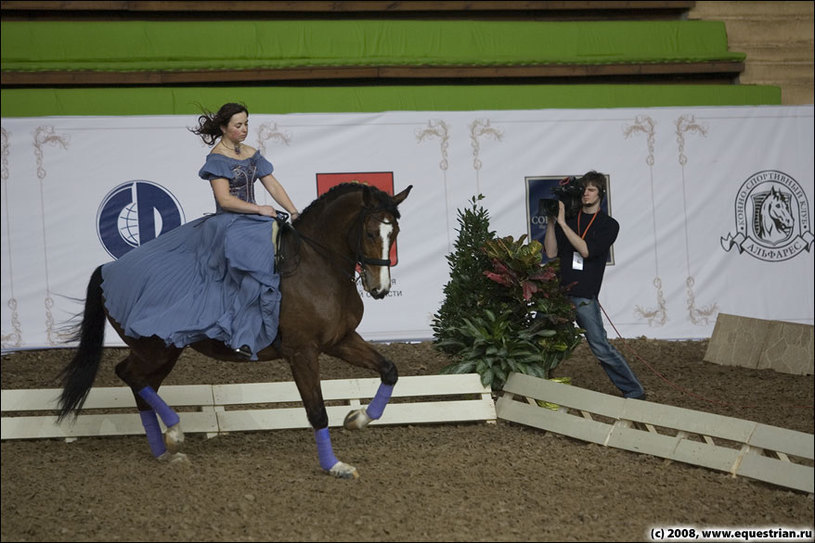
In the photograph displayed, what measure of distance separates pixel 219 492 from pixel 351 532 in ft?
3.23

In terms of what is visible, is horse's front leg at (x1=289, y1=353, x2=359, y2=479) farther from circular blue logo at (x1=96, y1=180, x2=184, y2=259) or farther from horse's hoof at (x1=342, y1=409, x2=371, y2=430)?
circular blue logo at (x1=96, y1=180, x2=184, y2=259)

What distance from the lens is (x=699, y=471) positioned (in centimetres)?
511

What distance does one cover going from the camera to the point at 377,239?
4.97 m

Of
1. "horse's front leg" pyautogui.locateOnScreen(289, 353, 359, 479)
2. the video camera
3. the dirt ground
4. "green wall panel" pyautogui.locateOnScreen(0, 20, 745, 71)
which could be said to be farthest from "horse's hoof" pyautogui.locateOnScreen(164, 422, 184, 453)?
"green wall panel" pyautogui.locateOnScreen(0, 20, 745, 71)

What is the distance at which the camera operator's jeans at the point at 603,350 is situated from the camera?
21.7ft

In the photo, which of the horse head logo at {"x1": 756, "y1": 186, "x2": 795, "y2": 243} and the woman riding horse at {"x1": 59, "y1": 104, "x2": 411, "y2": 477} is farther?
the horse head logo at {"x1": 756, "y1": 186, "x2": 795, "y2": 243}

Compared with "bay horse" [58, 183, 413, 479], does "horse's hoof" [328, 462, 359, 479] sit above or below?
below

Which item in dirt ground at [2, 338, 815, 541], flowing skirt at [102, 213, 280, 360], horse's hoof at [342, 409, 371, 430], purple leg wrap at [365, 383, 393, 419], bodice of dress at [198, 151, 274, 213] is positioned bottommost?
dirt ground at [2, 338, 815, 541]

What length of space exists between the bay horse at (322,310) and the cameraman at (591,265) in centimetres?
203

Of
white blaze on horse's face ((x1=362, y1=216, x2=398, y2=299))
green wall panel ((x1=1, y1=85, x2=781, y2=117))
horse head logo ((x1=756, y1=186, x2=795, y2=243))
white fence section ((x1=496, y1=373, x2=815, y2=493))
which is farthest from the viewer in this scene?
horse head logo ((x1=756, y1=186, x2=795, y2=243))

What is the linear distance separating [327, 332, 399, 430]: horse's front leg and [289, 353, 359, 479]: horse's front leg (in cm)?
20

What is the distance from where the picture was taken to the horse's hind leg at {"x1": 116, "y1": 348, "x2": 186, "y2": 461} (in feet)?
17.8

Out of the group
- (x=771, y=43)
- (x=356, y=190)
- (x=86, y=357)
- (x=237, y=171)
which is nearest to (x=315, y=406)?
(x=356, y=190)

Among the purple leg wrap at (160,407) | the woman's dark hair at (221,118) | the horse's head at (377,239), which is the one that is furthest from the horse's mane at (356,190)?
the purple leg wrap at (160,407)
